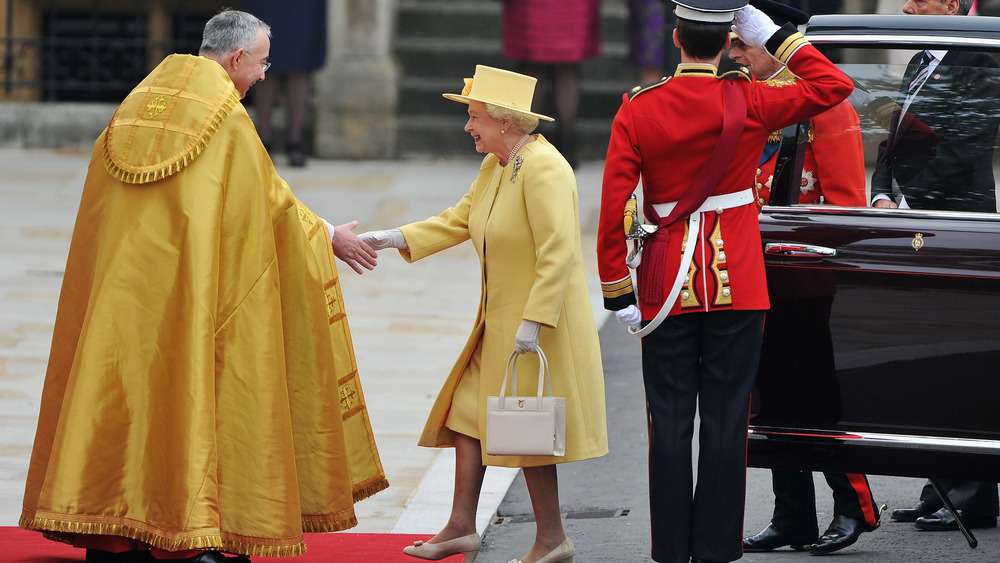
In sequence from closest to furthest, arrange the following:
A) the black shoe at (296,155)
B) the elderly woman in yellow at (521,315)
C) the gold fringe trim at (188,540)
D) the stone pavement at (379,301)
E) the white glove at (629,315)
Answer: the gold fringe trim at (188,540), the white glove at (629,315), the elderly woman in yellow at (521,315), the stone pavement at (379,301), the black shoe at (296,155)

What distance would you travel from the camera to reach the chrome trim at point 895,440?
4.57 m

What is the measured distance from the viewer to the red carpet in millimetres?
4801

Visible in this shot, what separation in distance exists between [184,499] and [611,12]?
11425 millimetres

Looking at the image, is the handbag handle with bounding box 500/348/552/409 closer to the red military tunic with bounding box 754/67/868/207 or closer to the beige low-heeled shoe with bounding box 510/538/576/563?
the beige low-heeled shoe with bounding box 510/538/576/563

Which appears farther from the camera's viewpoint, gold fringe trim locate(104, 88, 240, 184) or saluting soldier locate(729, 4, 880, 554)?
saluting soldier locate(729, 4, 880, 554)

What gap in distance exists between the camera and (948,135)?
4.79 metres

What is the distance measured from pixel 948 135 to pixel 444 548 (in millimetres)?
2150

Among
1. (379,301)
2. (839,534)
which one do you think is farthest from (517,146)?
(379,301)

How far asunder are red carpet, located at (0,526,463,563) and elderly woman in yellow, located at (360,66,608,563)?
0.53 ft

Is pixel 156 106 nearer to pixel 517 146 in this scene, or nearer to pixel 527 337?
pixel 517 146

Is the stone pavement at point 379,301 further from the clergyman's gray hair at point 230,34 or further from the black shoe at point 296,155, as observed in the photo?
the clergyman's gray hair at point 230,34

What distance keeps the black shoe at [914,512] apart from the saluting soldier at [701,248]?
1352 mm

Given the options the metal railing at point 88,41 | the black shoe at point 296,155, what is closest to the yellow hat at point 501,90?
the black shoe at point 296,155

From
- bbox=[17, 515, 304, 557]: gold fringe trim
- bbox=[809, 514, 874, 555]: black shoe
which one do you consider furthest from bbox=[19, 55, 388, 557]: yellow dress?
bbox=[809, 514, 874, 555]: black shoe
